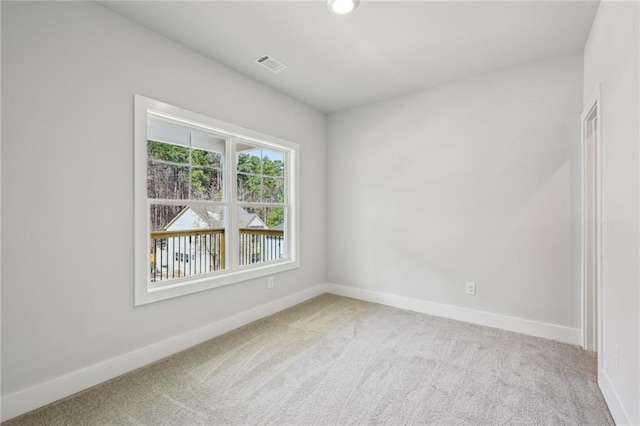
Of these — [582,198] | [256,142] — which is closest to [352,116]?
[256,142]

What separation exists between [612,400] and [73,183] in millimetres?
3638

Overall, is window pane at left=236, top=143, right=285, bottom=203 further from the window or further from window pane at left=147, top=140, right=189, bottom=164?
window pane at left=147, top=140, right=189, bottom=164

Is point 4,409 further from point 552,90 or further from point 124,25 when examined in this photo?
point 552,90

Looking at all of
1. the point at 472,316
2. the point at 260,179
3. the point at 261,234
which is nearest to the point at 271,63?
the point at 260,179

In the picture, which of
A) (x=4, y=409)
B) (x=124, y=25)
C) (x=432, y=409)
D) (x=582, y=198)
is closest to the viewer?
(x=4, y=409)

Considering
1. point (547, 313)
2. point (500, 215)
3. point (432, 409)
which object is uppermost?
point (500, 215)

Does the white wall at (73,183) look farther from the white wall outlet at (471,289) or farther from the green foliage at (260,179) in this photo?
the white wall outlet at (471,289)

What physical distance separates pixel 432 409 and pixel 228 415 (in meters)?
1.24

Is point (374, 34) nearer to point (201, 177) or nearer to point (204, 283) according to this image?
point (201, 177)

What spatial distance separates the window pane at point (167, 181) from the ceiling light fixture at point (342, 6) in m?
1.82

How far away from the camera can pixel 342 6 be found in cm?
204

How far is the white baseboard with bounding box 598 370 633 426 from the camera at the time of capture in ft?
5.09

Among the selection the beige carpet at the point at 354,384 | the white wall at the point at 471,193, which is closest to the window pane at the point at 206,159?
the beige carpet at the point at 354,384

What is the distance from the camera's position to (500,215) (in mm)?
3031
